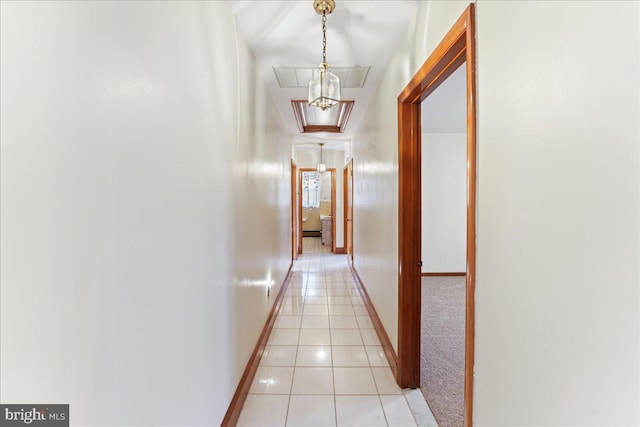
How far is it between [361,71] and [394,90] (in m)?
0.58

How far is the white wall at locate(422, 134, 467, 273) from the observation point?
529 cm

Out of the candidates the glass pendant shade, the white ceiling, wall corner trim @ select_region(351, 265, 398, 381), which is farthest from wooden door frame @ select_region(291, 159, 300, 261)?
the glass pendant shade

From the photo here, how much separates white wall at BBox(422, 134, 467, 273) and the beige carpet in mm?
939

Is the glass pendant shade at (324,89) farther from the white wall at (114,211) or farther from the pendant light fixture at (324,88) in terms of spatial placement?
the white wall at (114,211)

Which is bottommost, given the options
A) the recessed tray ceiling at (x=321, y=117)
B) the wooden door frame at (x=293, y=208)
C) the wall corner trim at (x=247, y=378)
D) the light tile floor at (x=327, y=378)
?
the light tile floor at (x=327, y=378)

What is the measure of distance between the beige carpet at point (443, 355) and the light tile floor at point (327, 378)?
0.34 ft

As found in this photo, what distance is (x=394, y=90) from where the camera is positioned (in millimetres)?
2412

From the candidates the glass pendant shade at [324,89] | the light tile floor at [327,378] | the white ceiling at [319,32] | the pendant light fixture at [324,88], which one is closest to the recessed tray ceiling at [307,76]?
the white ceiling at [319,32]

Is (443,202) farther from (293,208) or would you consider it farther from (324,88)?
(324,88)

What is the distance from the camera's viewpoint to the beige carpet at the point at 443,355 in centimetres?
192

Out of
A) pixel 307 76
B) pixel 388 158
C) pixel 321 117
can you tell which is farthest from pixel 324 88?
pixel 321 117

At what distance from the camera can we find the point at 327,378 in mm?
2234

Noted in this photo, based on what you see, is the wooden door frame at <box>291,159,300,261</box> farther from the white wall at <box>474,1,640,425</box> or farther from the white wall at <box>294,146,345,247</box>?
the white wall at <box>474,1,640,425</box>

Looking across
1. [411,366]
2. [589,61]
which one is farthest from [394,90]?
[411,366]
